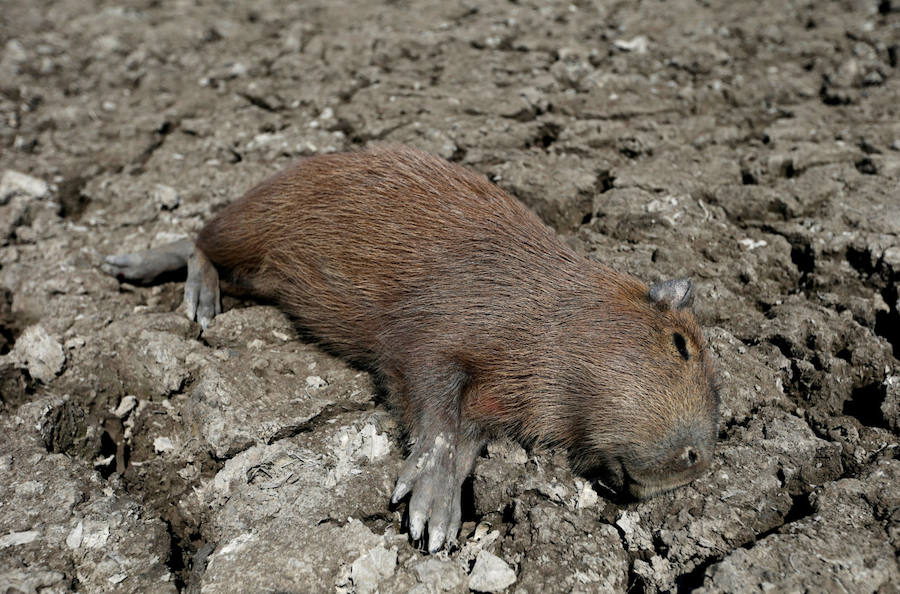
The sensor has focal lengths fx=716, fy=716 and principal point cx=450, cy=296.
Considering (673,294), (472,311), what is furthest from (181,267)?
(673,294)

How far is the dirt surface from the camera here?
2227mm

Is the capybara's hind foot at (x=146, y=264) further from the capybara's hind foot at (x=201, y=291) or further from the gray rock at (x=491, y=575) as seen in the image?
the gray rock at (x=491, y=575)

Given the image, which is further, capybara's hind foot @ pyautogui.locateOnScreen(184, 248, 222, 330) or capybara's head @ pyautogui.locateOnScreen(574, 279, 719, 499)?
capybara's hind foot @ pyautogui.locateOnScreen(184, 248, 222, 330)

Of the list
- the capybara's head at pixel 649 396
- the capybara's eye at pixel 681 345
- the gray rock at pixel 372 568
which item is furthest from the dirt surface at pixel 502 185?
the capybara's eye at pixel 681 345

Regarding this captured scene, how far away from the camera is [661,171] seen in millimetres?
3621

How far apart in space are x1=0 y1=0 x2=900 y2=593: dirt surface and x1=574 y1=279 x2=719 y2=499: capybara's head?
14 cm

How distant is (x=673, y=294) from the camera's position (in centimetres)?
249

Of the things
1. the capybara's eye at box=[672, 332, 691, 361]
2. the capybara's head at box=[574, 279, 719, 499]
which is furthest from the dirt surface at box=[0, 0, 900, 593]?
the capybara's eye at box=[672, 332, 691, 361]

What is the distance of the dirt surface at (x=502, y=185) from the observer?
223 cm

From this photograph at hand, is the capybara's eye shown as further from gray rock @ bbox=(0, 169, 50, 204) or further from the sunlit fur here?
gray rock @ bbox=(0, 169, 50, 204)

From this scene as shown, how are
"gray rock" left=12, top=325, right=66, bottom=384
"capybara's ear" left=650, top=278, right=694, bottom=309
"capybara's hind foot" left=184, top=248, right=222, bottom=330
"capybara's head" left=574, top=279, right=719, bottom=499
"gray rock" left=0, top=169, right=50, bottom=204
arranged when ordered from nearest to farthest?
"capybara's head" left=574, top=279, right=719, bottom=499 → "capybara's ear" left=650, top=278, right=694, bottom=309 → "gray rock" left=12, top=325, right=66, bottom=384 → "capybara's hind foot" left=184, top=248, right=222, bottom=330 → "gray rock" left=0, top=169, right=50, bottom=204

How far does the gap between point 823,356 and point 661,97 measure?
2.03m

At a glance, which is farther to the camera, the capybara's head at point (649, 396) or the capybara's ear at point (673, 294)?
the capybara's ear at point (673, 294)

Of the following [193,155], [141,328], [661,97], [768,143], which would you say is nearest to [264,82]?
[193,155]
